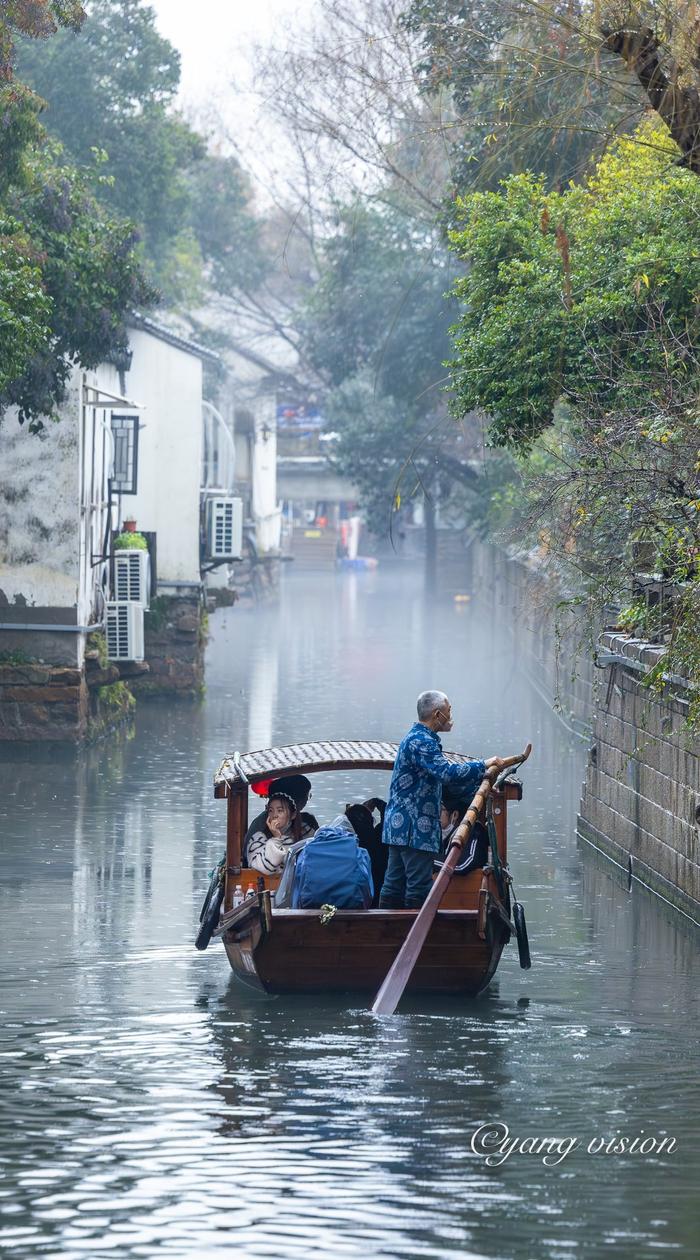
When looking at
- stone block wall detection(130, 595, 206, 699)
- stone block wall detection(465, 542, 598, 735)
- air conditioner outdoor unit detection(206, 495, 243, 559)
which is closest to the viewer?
stone block wall detection(465, 542, 598, 735)

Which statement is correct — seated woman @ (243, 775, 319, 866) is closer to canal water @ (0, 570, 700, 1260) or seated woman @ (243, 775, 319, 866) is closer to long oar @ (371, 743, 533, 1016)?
canal water @ (0, 570, 700, 1260)

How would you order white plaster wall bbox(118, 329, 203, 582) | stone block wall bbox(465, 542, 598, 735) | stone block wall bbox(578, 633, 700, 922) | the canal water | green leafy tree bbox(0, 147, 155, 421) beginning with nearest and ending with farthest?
the canal water < stone block wall bbox(578, 633, 700, 922) < stone block wall bbox(465, 542, 598, 735) < green leafy tree bbox(0, 147, 155, 421) < white plaster wall bbox(118, 329, 203, 582)

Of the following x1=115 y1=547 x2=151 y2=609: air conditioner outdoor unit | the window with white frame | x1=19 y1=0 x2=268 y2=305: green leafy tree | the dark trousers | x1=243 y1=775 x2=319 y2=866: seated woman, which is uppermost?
x1=19 y1=0 x2=268 y2=305: green leafy tree

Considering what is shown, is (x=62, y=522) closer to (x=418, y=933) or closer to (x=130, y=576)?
(x=130, y=576)

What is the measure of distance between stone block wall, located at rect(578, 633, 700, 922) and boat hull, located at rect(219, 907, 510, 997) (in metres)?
2.72

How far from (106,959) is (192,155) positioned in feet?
94.4

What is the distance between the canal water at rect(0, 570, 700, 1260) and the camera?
24.7 ft

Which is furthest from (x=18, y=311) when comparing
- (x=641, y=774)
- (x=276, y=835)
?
(x=276, y=835)

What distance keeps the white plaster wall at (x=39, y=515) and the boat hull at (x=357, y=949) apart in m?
13.4

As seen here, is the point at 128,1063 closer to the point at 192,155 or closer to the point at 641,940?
the point at 641,940

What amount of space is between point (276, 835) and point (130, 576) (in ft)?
49.6

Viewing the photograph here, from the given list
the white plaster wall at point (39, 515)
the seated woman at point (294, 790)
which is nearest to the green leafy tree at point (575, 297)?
the seated woman at point (294, 790)

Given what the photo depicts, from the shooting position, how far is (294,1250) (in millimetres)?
7211

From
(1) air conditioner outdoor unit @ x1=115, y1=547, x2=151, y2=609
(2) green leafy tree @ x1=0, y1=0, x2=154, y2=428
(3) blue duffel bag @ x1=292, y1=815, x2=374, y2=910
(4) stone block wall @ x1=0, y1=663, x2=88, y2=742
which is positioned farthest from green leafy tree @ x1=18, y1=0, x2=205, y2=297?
(3) blue duffel bag @ x1=292, y1=815, x2=374, y2=910
